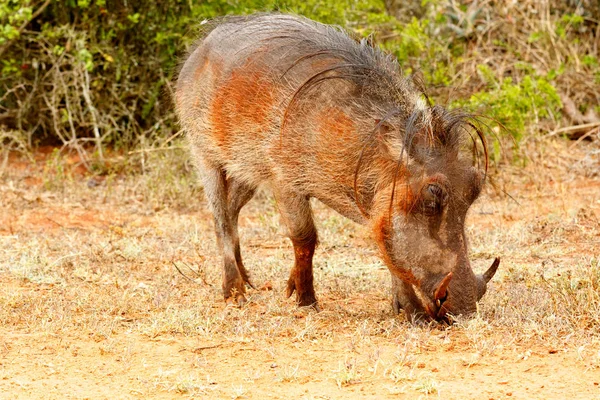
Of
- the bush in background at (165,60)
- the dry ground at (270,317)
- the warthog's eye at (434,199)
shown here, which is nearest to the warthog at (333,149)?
the warthog's eye at (434,199)

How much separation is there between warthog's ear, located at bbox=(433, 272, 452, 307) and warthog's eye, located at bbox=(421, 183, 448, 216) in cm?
31

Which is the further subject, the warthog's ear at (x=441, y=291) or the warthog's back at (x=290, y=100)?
the warthog's back at (x=290, y=100)

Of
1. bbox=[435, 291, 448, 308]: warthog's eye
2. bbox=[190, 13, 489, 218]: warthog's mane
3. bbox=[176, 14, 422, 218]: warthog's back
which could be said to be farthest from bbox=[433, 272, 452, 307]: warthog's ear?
bbox=[176, 14, 422, 218]: warthog's back

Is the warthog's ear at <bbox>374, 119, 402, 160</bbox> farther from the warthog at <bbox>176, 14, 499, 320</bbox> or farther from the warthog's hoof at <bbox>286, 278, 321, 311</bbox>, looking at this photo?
the warthog's hoof at <bbox>286, 278, 321, 311</bbox>

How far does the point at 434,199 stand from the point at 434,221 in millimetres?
102

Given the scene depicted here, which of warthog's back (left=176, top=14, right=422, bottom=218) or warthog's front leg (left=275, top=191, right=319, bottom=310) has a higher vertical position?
warthog's back (left=176, top=14, right=422, bottom=218)

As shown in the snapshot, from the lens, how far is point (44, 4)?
344 inches

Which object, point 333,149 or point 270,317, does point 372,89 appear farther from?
point 270,317

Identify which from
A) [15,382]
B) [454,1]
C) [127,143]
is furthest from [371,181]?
[454,1]

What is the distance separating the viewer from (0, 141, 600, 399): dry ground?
12.0 ft

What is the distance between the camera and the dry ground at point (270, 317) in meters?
3.67

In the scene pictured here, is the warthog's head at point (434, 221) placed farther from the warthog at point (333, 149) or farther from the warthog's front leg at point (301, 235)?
the warthog's front leg at point (301, 235)

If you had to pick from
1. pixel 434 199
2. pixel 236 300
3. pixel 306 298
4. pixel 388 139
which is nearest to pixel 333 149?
pixel 388 139

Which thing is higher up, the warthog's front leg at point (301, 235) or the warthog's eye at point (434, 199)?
the warthog's eye at point (434, 199)
